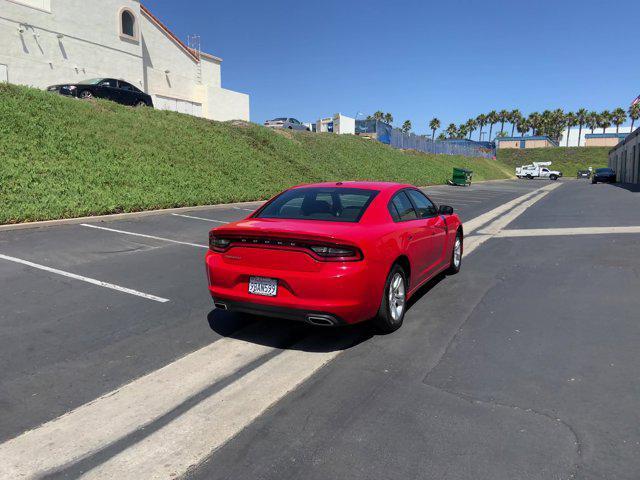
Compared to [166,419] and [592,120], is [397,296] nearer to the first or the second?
[166,419]

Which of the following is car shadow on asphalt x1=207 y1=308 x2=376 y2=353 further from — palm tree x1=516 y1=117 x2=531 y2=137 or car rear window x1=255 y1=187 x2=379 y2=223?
palm tree x1=516 y1=117 x2=531 y2=137

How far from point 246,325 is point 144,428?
82.0 inches

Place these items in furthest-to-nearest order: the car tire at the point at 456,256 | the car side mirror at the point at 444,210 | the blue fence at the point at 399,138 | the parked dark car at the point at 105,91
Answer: the blue fence at the point at 399,138 < the parked dark car at the point at 105,91 < the car tire at the point at 456,256 < the car side mirror at the point at 444,210

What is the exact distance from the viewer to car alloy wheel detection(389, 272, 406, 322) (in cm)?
485

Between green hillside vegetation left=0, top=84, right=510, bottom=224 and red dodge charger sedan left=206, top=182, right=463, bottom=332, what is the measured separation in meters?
7.40

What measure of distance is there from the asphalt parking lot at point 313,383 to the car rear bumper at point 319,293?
388mm

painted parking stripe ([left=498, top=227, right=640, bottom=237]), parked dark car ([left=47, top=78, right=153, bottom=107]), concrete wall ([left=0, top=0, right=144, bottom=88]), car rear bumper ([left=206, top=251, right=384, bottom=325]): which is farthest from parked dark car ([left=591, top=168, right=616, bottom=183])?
car rear bumper ([left=206, top=251, right=384, bottom=325])

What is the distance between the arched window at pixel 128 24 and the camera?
29375 millimetres

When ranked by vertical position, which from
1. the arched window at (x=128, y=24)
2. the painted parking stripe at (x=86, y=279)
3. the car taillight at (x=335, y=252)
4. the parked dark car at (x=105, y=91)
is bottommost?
the painted parking stripe at (x=86, y=279)

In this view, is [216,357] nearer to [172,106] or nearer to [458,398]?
[458,398]

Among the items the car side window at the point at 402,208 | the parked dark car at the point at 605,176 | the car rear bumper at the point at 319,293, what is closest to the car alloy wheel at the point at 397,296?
the car rear bumper at the point at 319,293

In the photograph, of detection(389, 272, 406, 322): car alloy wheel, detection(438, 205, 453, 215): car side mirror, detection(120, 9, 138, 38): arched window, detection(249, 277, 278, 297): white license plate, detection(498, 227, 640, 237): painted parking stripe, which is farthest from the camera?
detection(120, 9, 138, 38): arched window

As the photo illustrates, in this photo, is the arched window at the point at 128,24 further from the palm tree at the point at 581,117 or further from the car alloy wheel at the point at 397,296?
the palm tree at the point at 581,117

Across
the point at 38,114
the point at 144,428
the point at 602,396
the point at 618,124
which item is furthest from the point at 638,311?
the point at 618,124
